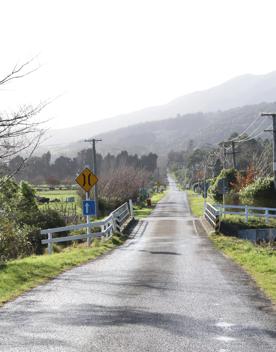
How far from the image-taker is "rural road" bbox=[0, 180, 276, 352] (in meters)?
6.62

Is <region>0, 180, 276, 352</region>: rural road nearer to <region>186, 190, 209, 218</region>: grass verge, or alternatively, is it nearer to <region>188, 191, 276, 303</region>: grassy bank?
<region>188, 191, 276, 303</region>: grassy bank

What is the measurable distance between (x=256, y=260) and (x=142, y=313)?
8.29m

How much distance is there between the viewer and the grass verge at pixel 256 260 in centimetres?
1149

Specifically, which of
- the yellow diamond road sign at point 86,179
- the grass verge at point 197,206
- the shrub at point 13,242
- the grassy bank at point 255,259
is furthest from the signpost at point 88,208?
the grass verge at point 197,206

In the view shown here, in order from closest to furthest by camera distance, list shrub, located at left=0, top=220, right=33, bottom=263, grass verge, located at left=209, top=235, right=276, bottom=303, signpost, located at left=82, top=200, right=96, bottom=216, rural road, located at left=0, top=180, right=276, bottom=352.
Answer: rural road, located at left=0, top=180, right=276, bottom=352 → grass verge, located at left=209, top=235, right=276, bottom=303 → signpost, located at left=82, top=200, right=96, bottom=216 → shrub, located at left=0, top=220, right=33, bottom=263

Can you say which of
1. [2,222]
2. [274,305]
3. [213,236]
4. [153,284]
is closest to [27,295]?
[153,284]

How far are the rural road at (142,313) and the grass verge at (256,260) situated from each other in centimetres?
30

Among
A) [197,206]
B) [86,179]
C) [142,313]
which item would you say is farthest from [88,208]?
[197,206]

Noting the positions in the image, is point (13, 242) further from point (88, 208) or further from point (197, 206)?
point (197, 206)

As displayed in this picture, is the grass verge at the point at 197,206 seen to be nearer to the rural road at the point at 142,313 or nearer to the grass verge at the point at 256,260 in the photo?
the grass verge at the point at 256,260

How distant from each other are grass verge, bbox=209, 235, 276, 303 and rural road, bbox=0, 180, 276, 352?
0.30 metres

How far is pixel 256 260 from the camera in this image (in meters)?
15.9

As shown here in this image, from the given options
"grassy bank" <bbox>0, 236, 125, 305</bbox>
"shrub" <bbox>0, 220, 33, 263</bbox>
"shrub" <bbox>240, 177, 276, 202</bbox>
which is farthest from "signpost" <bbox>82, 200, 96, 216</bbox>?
"shrub" <bbox>240, 177, 276, 202</bbox>

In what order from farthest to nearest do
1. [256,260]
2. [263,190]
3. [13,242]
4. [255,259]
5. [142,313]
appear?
1. [263,190]
2. [13,242]
3. [255,259]
4. [256,260]
5. [142,313]
